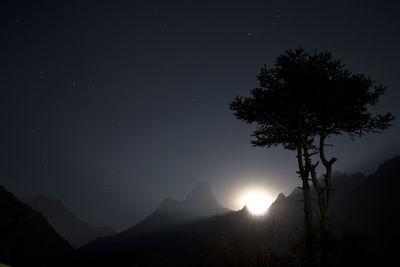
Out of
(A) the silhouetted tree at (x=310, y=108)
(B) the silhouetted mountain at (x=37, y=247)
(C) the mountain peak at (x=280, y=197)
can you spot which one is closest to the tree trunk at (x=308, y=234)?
(A) the silhouetted tree at (x=310, y=108)

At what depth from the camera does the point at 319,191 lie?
13.0 m

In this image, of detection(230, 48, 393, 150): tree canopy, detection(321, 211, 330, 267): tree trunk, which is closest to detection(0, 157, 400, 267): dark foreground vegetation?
detection(321, 211, 330, 267): tree trunk

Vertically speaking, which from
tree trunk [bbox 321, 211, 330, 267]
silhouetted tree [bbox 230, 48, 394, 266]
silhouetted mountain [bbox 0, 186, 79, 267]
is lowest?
silhouetted mountain [bbox 0, 186, 79, 267]

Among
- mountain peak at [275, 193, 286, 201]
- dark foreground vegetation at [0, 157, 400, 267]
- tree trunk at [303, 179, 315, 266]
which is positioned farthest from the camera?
mountain peak at [275, 193, 286, 201]

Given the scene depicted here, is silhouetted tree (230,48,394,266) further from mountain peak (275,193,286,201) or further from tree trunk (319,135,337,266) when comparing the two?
mountain peak (275,193,286,201)

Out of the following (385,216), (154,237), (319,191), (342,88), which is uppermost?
(342,88)

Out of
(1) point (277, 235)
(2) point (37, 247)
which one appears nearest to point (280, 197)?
(2) point (37, 247)

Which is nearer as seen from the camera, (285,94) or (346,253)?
(346,253)

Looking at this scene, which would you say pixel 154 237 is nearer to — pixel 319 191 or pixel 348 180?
pixel 348 180

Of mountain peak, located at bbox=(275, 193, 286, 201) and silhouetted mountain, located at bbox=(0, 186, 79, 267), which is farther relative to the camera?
mountain peak, located at bbox=(275, 193, 286, 201)

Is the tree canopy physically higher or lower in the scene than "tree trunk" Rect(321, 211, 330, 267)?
higher

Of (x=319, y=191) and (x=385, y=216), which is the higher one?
(x=319, y=191)

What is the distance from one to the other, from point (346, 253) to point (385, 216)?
85447 mm

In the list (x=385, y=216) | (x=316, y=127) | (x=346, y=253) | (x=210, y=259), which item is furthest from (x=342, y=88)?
(x=385, y=216)
